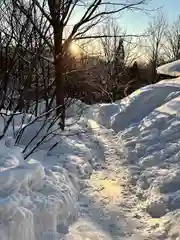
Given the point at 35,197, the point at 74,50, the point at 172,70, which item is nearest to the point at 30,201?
the point at 35,197

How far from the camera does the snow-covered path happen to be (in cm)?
396

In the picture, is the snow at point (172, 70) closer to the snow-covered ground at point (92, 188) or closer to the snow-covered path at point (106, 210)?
the snow-covered ground at point (92, 188)

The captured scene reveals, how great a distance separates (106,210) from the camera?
15.4 feet

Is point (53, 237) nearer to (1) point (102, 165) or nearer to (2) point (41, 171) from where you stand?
(2) point (41, 171)

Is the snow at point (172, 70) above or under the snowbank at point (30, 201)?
above

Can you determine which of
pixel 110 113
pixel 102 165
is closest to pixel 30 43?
pixel 102 165

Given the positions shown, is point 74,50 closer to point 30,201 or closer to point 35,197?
point 35,197

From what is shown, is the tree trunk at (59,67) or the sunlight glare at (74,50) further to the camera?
the sunlight glare at (74,50)

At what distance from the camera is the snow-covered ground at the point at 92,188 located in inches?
138

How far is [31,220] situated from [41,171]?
950 millimetres

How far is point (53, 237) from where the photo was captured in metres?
3.50

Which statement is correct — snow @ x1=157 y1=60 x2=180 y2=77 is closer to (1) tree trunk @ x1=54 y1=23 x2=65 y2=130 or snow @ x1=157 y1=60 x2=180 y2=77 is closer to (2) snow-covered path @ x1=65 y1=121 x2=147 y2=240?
(1) tree trunk @ x1=54 y1=23 x2=65 y2=130

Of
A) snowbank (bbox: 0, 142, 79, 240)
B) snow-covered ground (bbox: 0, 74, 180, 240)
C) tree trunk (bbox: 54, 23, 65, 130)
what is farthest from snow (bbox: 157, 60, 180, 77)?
snowbank (bbox: 0, 142, 79, 240)

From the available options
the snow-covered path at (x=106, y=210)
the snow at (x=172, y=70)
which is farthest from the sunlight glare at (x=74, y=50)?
the snow at (x=172, y=70)
